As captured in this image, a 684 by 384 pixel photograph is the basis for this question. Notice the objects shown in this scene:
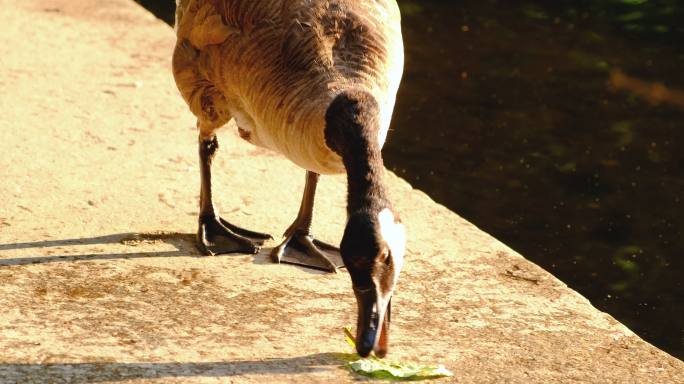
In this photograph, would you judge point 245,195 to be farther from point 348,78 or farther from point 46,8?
point 46,8

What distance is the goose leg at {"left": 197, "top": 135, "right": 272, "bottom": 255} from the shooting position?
6.03 meters

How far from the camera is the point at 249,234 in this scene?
6246 mm

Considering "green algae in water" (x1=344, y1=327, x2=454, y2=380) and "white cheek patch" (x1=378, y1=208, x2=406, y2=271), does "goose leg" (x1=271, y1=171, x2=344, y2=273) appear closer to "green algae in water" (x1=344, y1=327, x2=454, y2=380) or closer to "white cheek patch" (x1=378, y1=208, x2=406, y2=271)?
"green algae in water" (x1=344, y1=327, x2=454, y2=380)

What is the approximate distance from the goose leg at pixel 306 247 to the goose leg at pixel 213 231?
0.16 m

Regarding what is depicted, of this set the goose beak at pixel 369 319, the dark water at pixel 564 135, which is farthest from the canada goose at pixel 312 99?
the dark water at pixel 564 135

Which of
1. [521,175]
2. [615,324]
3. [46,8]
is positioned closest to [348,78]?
[615,324]

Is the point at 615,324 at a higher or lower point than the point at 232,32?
lower

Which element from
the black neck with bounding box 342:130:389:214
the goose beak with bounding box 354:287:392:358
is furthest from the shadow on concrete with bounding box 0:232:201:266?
the goose beak with bounding box 354:287:392:358

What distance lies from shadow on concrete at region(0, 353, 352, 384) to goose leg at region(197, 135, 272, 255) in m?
1.23

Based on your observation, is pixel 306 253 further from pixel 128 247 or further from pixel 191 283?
pixel 128 247

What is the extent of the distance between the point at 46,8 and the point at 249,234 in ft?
13.9

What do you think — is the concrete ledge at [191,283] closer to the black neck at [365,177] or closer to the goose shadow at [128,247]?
the goose shadow at [128,247]

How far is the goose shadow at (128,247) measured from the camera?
571 centimetres

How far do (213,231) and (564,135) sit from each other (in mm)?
3760
